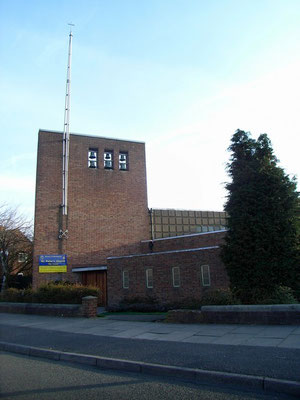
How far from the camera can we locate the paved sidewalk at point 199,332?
7.91m

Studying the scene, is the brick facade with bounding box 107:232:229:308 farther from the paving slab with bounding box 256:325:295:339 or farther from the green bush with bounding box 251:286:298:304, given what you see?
the paving slab with bounding box 256:325:295:339

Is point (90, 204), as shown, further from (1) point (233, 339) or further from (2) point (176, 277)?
(1) point (233, 339)

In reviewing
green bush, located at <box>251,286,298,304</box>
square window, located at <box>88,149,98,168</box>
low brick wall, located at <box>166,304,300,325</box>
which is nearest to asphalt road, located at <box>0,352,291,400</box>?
low brick wall, located at <box>166,304,300,325</box>

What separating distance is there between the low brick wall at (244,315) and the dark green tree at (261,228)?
1.55 meters

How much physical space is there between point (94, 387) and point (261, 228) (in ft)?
28.4

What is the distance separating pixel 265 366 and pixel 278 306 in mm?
4332

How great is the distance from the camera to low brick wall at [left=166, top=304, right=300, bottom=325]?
9602 millimetres

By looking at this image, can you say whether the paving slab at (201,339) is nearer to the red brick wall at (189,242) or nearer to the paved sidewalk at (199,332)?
the paved sidewalk at (199,332)

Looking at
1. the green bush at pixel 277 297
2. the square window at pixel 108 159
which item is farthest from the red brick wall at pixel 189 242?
the green bush at pixel 277 297

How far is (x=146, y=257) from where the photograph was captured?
20.0 metres

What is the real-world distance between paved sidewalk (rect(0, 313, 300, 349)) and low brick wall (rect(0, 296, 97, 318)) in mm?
1739

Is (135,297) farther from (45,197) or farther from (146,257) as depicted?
(45,197)

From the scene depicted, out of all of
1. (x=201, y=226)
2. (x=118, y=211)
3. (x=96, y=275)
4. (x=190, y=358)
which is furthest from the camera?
(x=201, y=226)

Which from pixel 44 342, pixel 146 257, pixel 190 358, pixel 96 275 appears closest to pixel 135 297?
pixel 146 257
